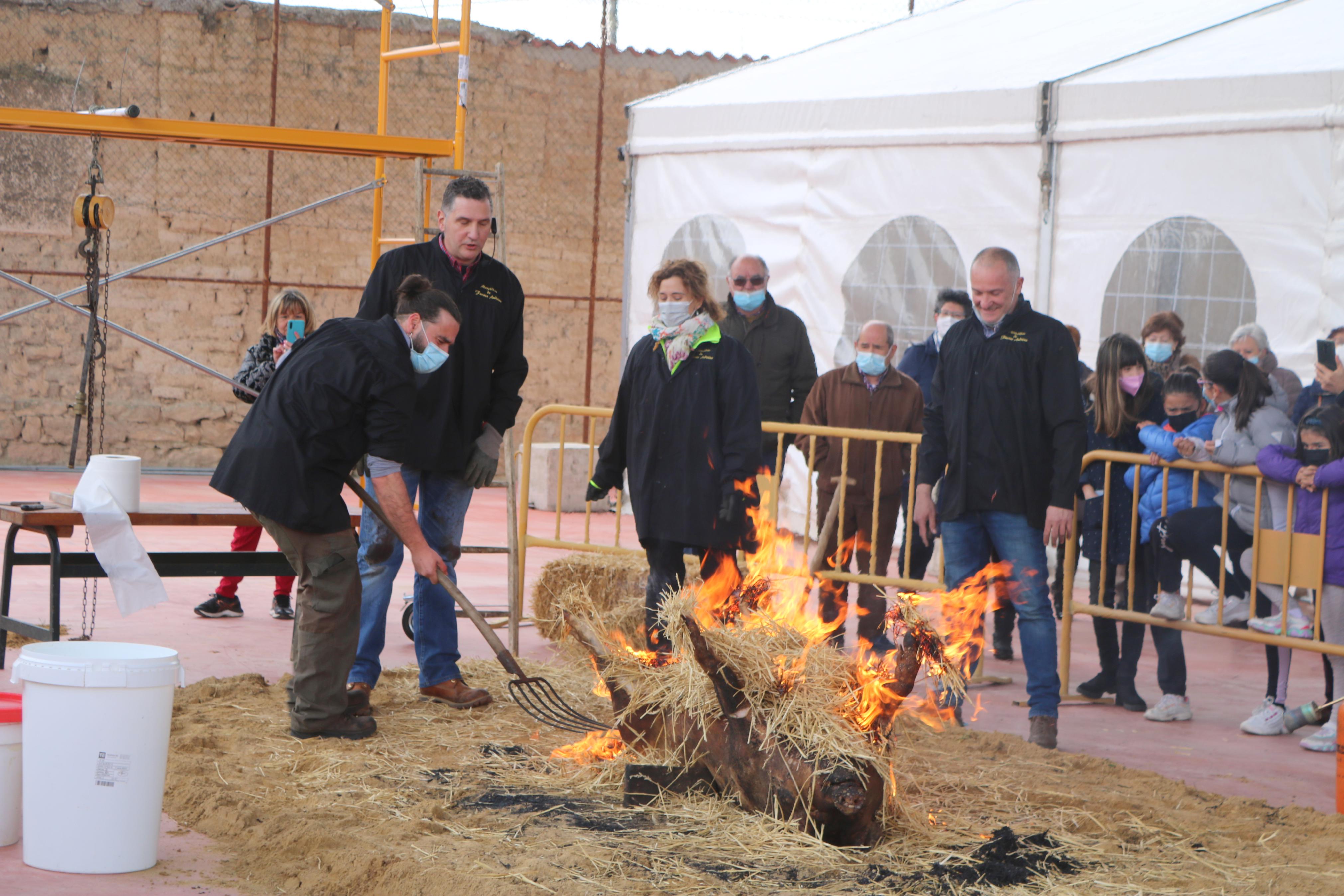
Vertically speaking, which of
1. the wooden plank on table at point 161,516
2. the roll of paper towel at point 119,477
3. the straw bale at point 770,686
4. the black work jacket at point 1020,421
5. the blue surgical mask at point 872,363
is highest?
the blue surgical mask at point 872,363

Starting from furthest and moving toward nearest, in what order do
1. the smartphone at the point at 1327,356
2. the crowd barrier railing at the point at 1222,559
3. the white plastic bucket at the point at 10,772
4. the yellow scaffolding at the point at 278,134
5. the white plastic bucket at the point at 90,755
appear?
the yellow scaffolding at the point at 278,134, the smartphone at the point at 1327,356, the crowd barrier railing at the point at 1222,559, the white plastic bucket at the point at 10,772, the white plastic bucket at the point at 90,755

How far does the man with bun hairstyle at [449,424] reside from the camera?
5820 mm

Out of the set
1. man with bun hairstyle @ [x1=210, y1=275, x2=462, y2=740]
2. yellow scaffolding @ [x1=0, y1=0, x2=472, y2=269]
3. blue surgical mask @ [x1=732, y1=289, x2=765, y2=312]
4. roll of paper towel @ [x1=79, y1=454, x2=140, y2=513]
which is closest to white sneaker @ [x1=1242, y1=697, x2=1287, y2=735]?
blue surgical mask @ [x1=732, y1=289, x2=765, y2=312]

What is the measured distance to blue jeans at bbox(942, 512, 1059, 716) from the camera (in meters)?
5.67

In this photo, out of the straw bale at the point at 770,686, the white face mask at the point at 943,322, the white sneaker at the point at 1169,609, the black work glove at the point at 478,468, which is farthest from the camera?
the white face mask at the point at 943,322

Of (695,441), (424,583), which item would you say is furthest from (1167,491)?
(424,583)

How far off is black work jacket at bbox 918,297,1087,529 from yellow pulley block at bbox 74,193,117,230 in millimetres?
4251

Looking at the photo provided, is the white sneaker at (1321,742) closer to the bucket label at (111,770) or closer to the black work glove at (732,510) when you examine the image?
the black work glove at (732,510)

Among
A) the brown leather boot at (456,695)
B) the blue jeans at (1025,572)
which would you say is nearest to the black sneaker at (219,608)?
the brown leather boot at (456,695)

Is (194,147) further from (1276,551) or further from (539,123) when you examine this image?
(1276,551)

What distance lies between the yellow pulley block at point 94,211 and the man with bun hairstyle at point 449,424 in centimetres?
180

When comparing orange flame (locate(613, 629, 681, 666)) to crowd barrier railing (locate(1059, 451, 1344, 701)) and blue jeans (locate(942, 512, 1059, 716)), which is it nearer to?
blue jeans (locate(942, 512, 1059, 716))

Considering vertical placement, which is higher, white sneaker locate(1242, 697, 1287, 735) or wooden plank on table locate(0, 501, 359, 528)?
wooden plank on table locate(0, 501, 359, 528)

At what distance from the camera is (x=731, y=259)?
11.9 meters
